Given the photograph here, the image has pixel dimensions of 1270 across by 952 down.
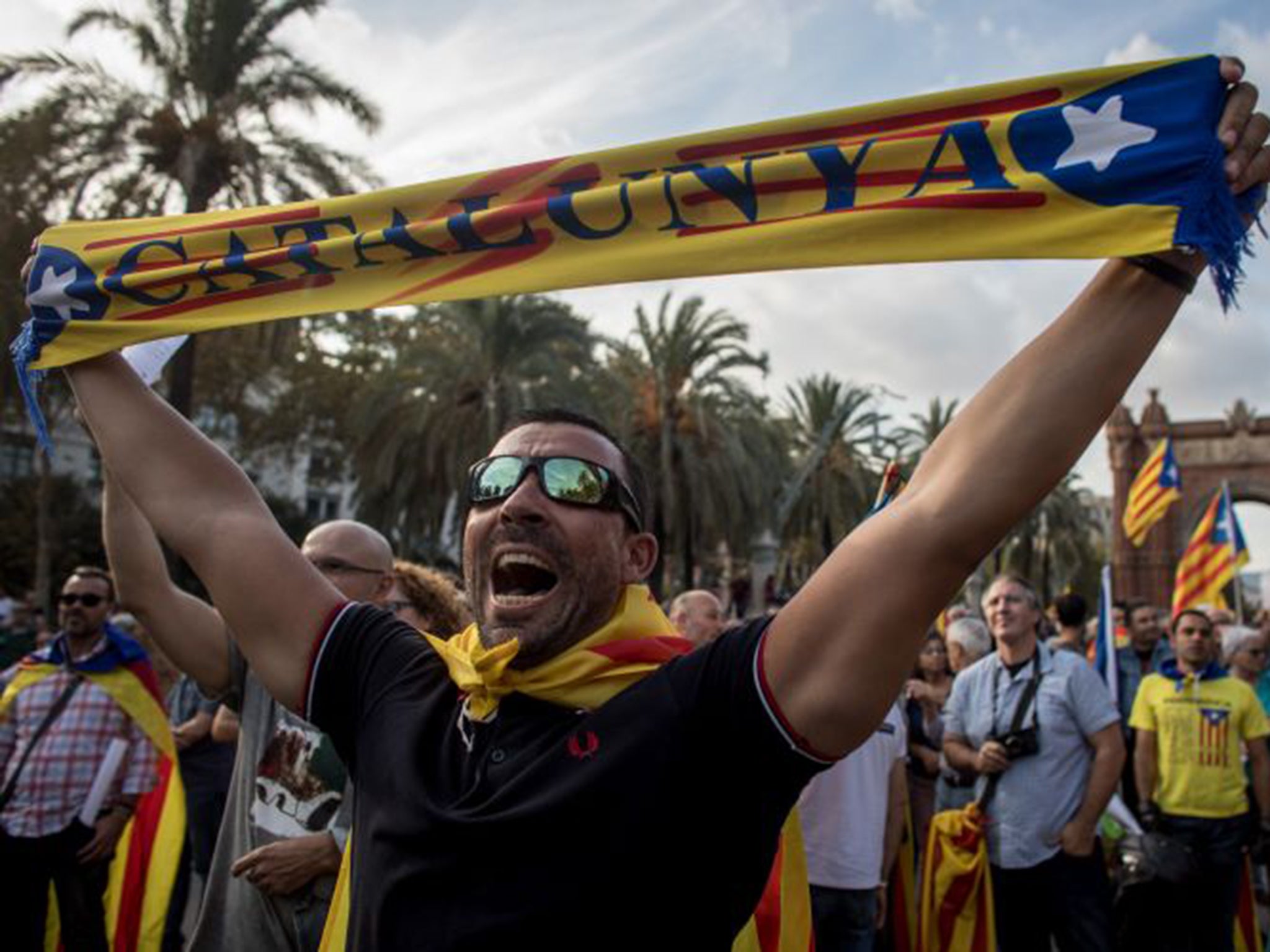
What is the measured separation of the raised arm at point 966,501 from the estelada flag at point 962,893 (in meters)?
4.20

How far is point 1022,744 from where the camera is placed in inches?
210

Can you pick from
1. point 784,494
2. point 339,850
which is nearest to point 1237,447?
point 784,494

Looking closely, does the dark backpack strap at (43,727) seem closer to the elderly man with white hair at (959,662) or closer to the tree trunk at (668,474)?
the elderly man with white hair at (959,662)

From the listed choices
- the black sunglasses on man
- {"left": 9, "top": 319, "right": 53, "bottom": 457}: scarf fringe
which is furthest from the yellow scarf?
{"left": 9, "top": 319, "right": 53, "bottom": 457}: scarf fringe

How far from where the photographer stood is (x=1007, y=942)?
542 cm

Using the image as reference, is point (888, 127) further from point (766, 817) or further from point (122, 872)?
point (122, 872)

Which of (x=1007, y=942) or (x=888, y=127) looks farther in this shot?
(x=1007, y=942)

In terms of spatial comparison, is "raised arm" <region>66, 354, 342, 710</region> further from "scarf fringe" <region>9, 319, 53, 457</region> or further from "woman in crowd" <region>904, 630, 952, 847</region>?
"woman in crowd" <region>904, 630, 952, 847</region>

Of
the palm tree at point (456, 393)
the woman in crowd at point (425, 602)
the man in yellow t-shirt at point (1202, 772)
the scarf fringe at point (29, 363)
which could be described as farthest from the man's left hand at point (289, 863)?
the palm tree at point (456, 393)

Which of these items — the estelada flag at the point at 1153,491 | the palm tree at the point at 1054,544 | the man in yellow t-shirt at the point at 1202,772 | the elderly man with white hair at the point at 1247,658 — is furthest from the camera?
the palm tree at the point at 1054,544

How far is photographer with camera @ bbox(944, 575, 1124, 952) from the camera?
5.21 metres

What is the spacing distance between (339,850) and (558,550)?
1.58m

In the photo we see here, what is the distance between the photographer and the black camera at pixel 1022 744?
5332 millimetres

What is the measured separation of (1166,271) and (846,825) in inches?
159
